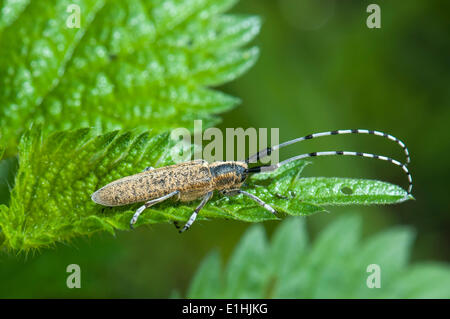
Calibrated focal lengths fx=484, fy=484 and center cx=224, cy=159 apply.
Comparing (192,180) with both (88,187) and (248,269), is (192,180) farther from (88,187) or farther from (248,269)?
(248,269)

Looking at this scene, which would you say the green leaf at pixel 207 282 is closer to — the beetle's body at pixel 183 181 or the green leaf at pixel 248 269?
the green leaf at pixel 248 269

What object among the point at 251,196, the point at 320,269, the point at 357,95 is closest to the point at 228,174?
the point at 251,196

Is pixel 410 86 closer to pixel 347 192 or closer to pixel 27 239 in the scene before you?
pixel 347 192

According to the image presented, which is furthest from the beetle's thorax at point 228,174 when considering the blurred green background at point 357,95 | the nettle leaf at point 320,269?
the blurred green background at point 357,95

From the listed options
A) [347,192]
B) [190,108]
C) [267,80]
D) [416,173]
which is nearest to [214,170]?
[190,108]
